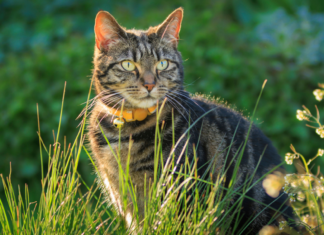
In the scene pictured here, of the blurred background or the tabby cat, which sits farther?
the blurred background

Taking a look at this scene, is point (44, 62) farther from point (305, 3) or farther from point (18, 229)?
point (305, 3)

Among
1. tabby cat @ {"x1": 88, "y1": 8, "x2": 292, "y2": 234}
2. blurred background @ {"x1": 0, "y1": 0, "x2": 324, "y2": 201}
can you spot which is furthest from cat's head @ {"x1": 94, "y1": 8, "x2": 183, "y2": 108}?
blurred background @ {"x1": 0, "y1": 0, "x2": 324, "y2": 201}

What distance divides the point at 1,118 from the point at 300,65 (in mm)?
2795

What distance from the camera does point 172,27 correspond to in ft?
5.96

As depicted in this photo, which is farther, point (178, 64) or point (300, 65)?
point (300, 65)

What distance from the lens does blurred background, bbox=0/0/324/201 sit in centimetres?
296

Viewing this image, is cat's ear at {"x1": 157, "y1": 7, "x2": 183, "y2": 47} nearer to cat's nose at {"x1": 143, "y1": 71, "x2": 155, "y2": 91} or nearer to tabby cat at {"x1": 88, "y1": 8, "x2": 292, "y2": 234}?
tabby cat at {"x1": 88, "y1": 8, "x2": 292, "y2": 234}

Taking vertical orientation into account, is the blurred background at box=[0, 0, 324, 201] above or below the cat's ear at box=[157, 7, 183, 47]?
below

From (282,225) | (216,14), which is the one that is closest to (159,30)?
(282,225)

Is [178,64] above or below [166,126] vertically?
above

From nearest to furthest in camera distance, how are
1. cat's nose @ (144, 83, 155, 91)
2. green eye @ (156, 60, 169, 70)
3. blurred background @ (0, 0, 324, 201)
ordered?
cat's nose @ (144, 83, 155, 91) < green eye @ (156, 60, 169, 70) < blurred background @ (0, 0, 324, 201)

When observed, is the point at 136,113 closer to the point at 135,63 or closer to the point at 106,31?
the point at 135,63

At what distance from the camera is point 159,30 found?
5.94 ft

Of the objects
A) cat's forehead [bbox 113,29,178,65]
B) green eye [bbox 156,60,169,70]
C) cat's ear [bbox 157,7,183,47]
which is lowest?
green eye [bbox 156,60,169,70]
